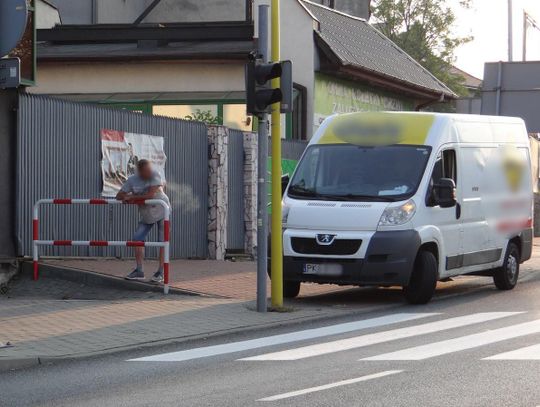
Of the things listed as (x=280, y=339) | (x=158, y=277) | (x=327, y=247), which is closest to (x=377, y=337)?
(x=280, y=339)

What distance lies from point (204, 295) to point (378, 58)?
761 inches

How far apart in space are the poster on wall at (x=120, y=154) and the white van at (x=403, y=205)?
3406mm

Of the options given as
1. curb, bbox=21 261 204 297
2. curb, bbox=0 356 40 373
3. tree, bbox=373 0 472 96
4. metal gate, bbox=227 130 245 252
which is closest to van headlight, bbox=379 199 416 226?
curb, bbox=21 261 204 297

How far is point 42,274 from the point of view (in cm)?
1606

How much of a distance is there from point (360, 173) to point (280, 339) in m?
4.12

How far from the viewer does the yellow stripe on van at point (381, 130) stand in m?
15.7

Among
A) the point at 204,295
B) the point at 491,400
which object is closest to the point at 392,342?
the point at 491,400

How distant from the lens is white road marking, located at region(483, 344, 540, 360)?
1030cm

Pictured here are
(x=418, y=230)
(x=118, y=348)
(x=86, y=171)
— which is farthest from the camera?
(x=86, y=171)

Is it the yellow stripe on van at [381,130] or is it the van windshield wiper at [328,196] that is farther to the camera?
the yellow stripe on van at [381,130]

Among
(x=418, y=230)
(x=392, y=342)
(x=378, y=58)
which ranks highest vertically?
(x=378, y=58)

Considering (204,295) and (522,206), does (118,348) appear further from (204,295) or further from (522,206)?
(522,206)

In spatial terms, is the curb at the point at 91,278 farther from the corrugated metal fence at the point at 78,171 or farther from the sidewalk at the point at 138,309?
the corrugated metal fence at the point at 78,171

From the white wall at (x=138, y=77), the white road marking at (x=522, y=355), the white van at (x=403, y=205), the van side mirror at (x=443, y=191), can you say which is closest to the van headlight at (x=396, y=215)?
the white van at (x=403, y=205)
